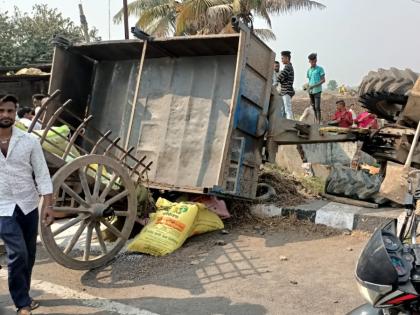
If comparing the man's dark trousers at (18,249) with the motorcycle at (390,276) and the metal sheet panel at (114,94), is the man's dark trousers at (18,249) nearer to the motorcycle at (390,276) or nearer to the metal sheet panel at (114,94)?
the motorcycle at (390,276)

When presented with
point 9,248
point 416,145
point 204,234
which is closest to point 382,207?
point 416,145

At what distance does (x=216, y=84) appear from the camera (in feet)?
22.0

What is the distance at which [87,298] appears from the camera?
4117mm

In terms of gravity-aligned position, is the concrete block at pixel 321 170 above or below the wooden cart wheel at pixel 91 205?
above

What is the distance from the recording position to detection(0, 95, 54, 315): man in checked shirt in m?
3.47

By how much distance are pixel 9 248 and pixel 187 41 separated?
12.4 ft

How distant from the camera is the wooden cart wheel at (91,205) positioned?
4344mm

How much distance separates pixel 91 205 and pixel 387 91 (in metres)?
4.09

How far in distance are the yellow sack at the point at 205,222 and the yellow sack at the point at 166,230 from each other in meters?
0.16

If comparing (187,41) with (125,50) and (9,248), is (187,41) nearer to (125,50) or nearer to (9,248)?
(125,50)

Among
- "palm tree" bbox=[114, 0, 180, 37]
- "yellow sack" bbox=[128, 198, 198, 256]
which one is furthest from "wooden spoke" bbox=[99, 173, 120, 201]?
"palm tree" bbox=[114, 0, 180, 37]

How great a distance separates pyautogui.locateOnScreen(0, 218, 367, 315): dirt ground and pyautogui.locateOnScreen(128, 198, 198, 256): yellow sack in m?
0.10

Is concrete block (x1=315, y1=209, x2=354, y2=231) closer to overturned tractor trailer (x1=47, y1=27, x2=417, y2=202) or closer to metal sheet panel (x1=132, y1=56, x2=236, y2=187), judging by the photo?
overturned tractor trailer (x1=47, y1=27, x2=417, y2=202)

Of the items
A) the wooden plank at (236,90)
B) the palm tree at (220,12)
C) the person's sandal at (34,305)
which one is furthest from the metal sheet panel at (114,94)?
the palm tree at (220,12)
